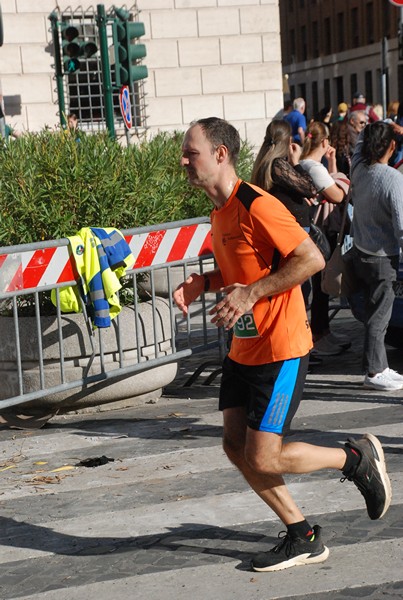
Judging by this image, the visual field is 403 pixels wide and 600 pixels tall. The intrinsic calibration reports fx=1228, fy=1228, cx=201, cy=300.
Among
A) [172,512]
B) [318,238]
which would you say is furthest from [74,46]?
[172,512]

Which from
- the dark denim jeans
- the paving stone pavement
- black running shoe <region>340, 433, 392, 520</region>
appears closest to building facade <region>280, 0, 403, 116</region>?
the dark denim jeans

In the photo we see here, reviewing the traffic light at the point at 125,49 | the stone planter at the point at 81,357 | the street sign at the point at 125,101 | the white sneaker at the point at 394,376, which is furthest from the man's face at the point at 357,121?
the stone planter at the point at 81,357

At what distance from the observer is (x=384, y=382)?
8695mm

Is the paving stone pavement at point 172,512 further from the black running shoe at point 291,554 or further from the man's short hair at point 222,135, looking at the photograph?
the man's short hair at point 222,135

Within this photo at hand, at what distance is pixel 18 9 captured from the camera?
23.7m

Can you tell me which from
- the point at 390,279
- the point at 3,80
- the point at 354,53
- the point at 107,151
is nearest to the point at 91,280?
the point at 107,151

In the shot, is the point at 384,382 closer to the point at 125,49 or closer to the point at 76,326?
the point at 76,326

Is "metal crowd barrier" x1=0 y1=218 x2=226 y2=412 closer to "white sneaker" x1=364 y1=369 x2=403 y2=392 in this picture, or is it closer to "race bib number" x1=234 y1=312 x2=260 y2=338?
"white sneaker" x1=364 y1=369 x2=403 y2=392

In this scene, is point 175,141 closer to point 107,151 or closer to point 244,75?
point 107,151

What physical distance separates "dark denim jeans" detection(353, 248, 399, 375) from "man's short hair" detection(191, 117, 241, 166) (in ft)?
12.2

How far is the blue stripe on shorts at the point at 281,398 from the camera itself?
5.01m

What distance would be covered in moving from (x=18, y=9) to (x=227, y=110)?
4850mm

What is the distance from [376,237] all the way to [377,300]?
1.46 ft

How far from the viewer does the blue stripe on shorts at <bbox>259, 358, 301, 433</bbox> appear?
5.01 m
